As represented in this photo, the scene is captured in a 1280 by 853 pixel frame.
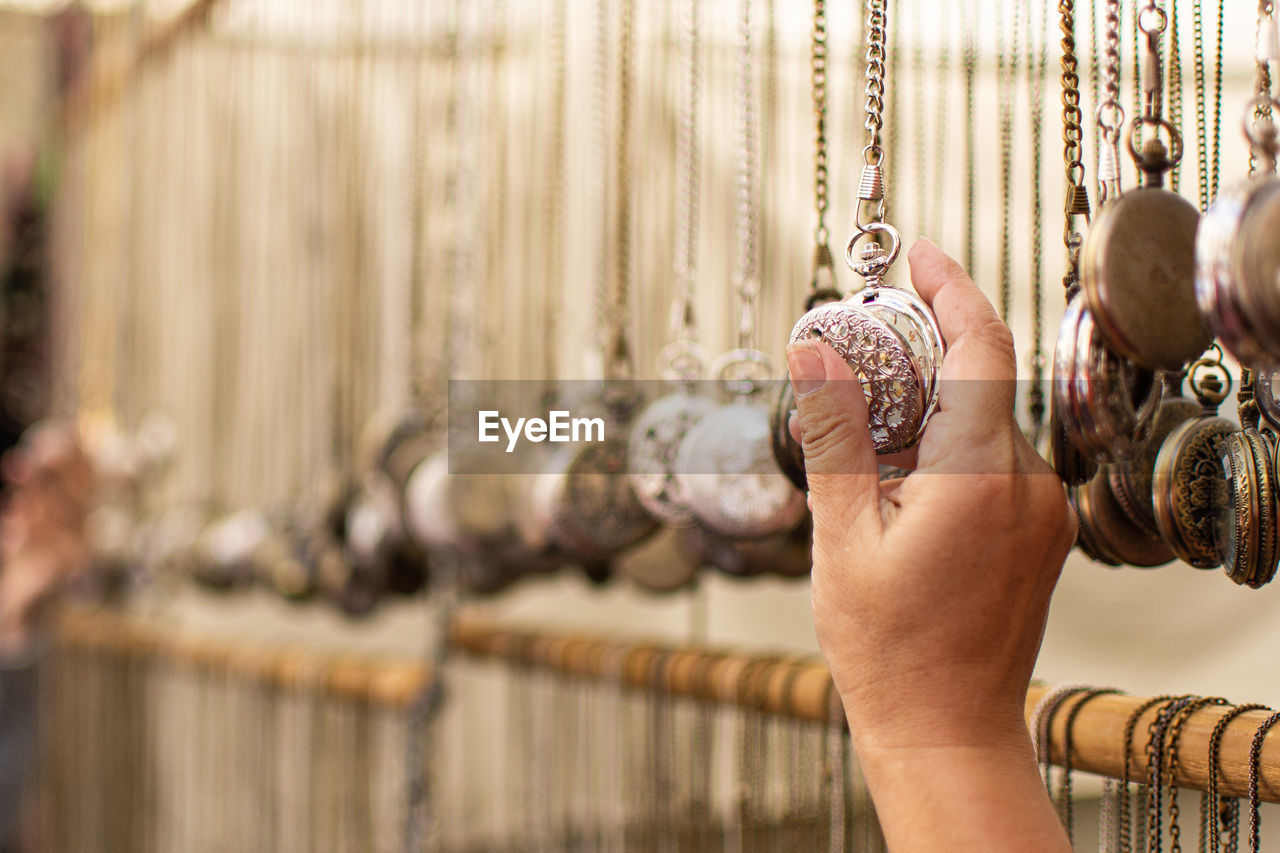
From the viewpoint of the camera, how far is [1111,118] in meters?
0.52

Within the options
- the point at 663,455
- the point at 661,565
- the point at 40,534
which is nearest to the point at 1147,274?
the point at 663,455

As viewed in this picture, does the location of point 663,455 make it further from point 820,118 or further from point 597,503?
point 820,118

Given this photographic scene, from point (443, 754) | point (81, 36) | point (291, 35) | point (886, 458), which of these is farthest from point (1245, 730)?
point (81, 36)

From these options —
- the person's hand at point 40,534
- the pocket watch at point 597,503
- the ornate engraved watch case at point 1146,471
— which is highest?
the ornate engraved watch case at point 1146,471

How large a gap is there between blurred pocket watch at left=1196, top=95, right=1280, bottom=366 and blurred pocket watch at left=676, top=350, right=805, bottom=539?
0.30m

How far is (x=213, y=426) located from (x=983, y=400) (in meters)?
1.53

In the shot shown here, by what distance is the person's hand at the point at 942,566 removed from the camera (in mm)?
457

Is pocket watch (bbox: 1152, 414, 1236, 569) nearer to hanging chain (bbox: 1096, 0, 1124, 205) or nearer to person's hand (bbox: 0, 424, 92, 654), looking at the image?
hanging chain (bbox: 1096, 0, 1124, 205)

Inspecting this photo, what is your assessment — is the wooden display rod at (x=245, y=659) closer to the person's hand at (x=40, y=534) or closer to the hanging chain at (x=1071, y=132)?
the person's hand at (x=40, y=534)

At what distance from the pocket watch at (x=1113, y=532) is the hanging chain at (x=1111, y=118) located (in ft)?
0.42

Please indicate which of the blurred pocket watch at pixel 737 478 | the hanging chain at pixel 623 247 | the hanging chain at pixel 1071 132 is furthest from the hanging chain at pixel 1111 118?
the hanging chain at pixel 623 247

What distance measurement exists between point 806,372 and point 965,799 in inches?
6.5

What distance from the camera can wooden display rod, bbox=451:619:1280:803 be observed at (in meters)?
0.54

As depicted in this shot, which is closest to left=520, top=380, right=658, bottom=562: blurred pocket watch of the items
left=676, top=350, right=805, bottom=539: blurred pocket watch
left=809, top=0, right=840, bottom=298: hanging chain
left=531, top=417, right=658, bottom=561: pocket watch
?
left=531, top=417, right=658, bottom=561: pocket watch
